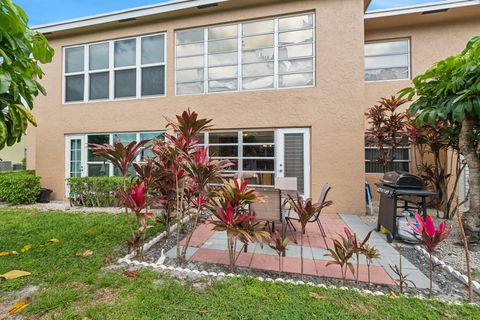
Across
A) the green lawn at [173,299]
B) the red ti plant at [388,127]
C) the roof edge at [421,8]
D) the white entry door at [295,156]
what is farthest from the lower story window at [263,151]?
the roof edge at [421,8]

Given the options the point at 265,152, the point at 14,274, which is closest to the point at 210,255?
the point at 14,274

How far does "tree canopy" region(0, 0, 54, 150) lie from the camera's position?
2.40m

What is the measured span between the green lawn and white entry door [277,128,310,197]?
4.83 meters

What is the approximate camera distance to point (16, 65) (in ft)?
9.14

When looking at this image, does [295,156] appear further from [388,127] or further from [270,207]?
[270,207]

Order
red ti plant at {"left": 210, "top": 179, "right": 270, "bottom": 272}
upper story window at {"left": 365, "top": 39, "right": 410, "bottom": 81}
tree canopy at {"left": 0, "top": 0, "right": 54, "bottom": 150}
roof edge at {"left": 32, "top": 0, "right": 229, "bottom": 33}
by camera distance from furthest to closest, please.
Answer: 1. upper story window at {"left": 365, "top": 39, "right": 410, "bottom": 81}
2. roof edge at {"left": 32, "top": 0, "right": 229, "bottom": 33}
3. red ti plant at {"left": 210, "top": 179, "right": 270, "bottom": 272}
4. tree canopy at {"left": 0, "top": 0, "right": 54, "bottom": 150}

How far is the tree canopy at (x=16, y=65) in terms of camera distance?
7.88 ft

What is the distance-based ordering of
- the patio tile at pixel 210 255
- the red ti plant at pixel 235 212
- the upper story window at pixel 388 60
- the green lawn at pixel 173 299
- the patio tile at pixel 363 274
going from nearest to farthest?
the green lawn at pixel 173 299
the red ti plant at pixel 235 212
the patio tile at pixel 363 274
the patio tile at pixel 210 255
the upper story window at pixel 388 60

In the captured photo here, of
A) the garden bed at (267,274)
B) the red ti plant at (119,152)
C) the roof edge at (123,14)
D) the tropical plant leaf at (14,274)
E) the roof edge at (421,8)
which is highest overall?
the roof edge at (123,14)

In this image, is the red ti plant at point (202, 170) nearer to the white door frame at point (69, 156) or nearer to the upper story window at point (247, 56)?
the upper story window at point (247, 56)

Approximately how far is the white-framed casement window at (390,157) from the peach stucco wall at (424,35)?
0.79 feet

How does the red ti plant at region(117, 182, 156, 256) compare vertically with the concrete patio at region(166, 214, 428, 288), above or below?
above

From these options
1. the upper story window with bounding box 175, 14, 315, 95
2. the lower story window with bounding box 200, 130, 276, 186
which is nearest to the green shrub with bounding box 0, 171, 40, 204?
Answer: the upper story window with bounding box 175, 14, 315, 95

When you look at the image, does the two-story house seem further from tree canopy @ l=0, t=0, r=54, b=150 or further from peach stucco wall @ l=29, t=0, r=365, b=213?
tree canopy @ l=0, t=0, r=54, b=150
